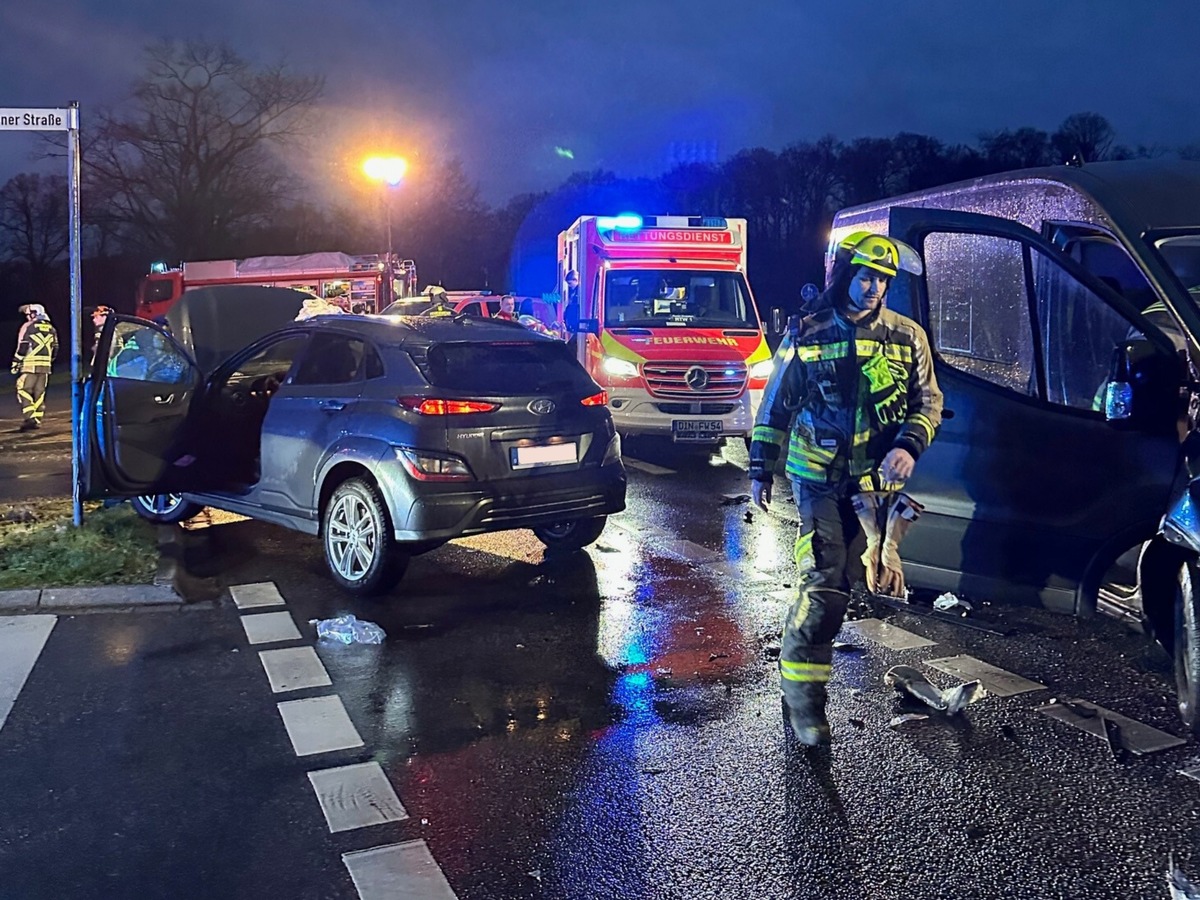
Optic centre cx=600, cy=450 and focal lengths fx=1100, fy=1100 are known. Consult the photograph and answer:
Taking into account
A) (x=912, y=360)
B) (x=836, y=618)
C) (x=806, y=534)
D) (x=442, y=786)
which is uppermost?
(x=912, y=360)

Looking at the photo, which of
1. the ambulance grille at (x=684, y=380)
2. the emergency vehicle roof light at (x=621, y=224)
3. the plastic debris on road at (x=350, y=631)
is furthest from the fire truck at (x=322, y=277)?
the plastic debris on road at (x=350, y=631)

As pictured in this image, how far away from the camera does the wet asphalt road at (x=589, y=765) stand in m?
3.30

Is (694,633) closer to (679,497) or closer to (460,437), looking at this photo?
(460,437)

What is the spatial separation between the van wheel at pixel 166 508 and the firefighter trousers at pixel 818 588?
5185mm

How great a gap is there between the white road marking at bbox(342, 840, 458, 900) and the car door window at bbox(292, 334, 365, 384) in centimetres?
363

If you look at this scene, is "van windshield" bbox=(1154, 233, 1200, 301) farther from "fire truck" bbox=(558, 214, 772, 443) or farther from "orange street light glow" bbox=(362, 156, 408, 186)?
"orange street light glow" bbox=(362, 156, 408, 186)

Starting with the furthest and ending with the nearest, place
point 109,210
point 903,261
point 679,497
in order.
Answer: point 109,210, point 679,497, point 903,261

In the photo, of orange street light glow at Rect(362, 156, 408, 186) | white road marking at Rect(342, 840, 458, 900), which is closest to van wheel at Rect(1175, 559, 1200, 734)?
white road marking at Rect(342, 840, 458, 900)

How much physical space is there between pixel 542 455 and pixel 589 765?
8.82ft

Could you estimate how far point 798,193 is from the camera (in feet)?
184

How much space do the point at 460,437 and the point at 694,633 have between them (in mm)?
1696

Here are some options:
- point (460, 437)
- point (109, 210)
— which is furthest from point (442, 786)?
point (109, 210)

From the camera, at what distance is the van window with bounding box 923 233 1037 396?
508cm

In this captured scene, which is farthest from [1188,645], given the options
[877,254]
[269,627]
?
[269,627]
